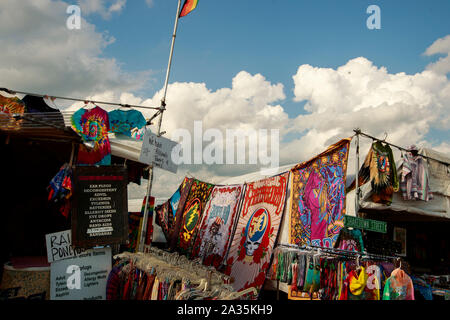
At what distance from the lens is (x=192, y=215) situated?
8.92m

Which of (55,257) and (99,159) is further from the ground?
(99,159)

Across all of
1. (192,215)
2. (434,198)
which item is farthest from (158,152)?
(434,198)

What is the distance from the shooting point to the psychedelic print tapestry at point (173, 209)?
9.40m

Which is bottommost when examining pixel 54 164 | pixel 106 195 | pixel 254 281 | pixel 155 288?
pixel 254 281

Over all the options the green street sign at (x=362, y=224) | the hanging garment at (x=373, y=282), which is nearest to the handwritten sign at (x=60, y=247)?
the green street sign at (x=362, y=224)

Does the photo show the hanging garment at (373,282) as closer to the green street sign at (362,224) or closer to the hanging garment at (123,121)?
the green street sign at (362,224)

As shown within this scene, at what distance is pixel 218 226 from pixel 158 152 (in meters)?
3.22

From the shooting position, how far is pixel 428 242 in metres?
8.55

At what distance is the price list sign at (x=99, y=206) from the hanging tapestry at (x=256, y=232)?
2749 mm

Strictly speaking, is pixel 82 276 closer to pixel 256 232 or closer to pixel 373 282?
pixel 256 232
